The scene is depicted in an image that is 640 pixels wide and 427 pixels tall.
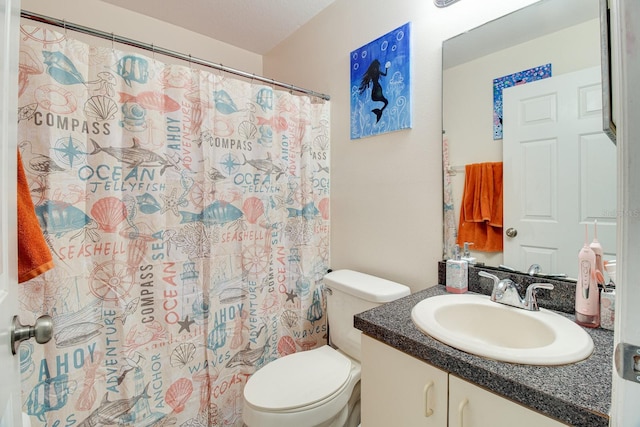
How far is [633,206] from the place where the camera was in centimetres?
33

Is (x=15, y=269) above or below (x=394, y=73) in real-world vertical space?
below

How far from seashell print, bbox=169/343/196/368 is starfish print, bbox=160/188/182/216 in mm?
635

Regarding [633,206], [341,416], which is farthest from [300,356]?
[633,206]

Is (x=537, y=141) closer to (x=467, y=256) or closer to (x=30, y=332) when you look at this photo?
(x=467, y=256)

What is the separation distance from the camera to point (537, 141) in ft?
3.37

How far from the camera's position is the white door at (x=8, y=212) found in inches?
19.4

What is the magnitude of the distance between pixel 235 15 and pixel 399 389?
2.18m

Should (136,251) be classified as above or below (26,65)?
below

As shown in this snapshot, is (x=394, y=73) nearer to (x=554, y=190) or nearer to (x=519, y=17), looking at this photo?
(x=519, y=17)

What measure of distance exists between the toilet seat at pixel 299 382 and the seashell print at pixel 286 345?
1.02 feet

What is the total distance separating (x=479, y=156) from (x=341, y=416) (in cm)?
127

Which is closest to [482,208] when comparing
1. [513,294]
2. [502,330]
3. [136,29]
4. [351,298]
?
[513,294]

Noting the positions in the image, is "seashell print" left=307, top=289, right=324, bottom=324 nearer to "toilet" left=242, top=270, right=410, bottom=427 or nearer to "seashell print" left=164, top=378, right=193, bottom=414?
"toilet" left=242, top=270, right=410, bottom=427

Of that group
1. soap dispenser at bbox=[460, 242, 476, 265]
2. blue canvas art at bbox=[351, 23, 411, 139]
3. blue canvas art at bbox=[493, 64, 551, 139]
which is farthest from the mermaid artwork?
soap dispenser at bbox=[460, 242, 476, 265]
